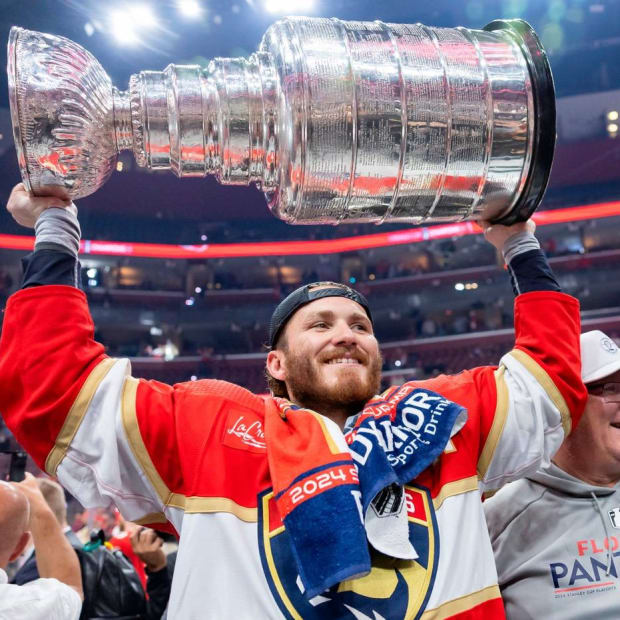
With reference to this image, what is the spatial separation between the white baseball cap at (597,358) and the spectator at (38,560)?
1.19 meters

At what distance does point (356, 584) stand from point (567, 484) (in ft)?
2.17

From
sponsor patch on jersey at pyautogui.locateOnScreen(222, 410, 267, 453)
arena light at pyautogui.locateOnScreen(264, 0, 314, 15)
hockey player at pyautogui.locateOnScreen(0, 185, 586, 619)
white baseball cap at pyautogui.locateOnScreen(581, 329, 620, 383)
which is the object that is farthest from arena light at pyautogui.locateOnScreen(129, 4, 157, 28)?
sponsor patch on jersey at pyautogui.locateOnScreen(222, 410, 267, 453)

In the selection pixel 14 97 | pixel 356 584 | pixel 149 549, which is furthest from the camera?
pixel 149 549

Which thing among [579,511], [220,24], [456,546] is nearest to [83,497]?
[456,546]

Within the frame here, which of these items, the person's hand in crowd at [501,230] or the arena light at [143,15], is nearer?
the person's hand in crowd at [501,230]

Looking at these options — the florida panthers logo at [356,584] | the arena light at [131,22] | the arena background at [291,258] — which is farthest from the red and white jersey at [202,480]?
the arena background at [291,258]

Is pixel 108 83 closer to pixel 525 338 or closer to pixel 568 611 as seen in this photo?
pixel 525 338

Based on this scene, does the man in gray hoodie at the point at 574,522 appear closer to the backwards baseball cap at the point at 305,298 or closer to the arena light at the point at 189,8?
the backwards baseball cap at the point at 305,298

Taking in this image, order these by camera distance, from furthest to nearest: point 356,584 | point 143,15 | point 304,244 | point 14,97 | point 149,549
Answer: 1. point 304,244
2. point 143,15
3. point 149,549
4. point 356,584
5. point 14,97

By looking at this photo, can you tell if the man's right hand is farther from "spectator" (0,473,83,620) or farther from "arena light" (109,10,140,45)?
"arena light" (109,10,140,45)

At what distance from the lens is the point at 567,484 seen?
151 cm

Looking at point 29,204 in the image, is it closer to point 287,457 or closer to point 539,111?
point 287,457

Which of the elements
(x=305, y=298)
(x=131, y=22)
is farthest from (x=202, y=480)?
(x=131, y=22)

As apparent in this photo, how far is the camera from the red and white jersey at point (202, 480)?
107cm
